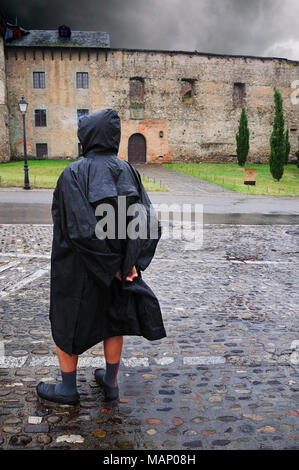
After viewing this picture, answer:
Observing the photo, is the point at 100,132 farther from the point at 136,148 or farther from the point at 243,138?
the point at 136,148

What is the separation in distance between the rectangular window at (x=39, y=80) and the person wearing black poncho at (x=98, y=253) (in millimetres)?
36454

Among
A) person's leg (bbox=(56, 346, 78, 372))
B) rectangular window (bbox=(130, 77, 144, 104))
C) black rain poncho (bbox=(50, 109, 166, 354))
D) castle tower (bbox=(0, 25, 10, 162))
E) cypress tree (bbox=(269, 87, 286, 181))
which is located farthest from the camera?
rectangular window (bbox=(130, 77, 144, 104))

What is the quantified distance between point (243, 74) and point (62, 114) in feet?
57.4

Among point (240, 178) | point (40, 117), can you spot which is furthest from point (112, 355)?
point (40, 117)

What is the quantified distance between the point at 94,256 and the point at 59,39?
39168 mm

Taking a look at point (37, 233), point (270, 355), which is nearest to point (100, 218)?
point (270, 355)

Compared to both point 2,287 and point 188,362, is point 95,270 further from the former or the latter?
point 2,287

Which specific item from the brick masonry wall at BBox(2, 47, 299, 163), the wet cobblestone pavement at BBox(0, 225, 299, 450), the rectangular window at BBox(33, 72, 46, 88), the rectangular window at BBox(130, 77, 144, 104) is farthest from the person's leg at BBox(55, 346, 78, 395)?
the rectangular window at BBox(33, 72, 46, 88)

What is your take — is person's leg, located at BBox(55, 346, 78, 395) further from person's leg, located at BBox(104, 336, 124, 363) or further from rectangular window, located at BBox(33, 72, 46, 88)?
rectangular window, located at BBox(33, 72, 46, 88)

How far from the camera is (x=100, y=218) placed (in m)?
2.42

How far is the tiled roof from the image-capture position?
3556 cm

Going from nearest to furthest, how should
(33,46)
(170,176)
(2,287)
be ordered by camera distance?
1. (2,287)
2. (170,176)
3. (33,46)

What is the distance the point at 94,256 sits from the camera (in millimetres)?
2336

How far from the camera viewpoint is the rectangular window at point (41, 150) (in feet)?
120
